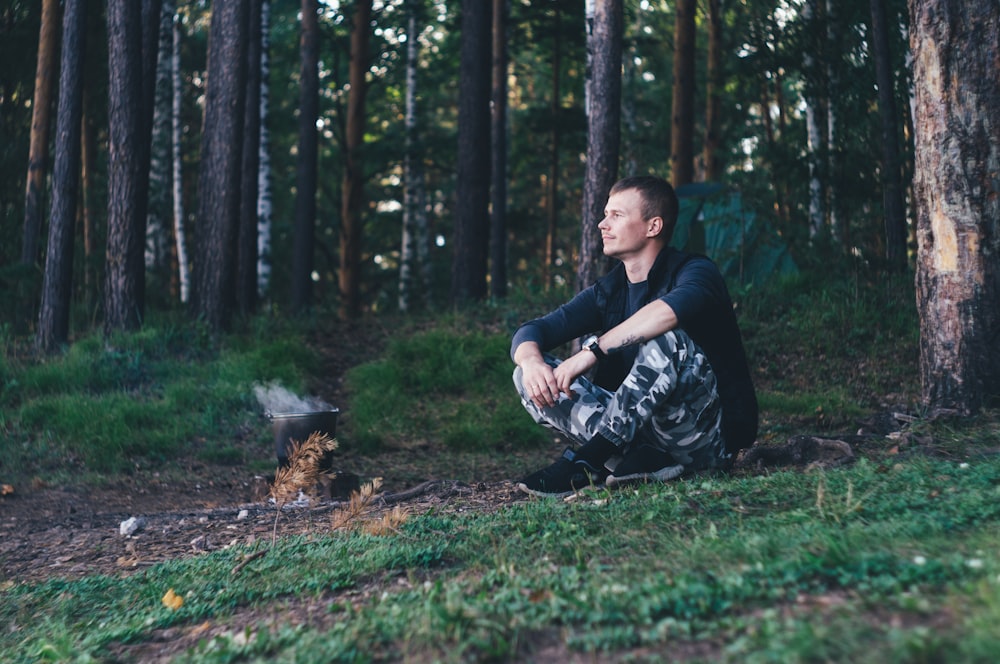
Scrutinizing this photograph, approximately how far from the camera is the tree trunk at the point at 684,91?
55.5 ft

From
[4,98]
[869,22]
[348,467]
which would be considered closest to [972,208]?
[348,467]

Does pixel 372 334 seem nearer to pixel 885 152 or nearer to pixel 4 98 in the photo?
pixel 885 152

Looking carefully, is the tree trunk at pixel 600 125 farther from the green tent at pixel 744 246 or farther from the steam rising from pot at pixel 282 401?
the steam rising from pot at pixel 282 401

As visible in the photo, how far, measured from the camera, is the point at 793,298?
37.3 ft

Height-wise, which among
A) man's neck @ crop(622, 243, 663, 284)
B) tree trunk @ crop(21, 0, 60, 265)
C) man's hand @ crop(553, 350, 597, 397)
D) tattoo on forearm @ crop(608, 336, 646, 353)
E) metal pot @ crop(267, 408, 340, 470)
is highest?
tree trunk @ crop(21, 0, 60, 265)

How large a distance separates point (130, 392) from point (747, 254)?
8.11 metres

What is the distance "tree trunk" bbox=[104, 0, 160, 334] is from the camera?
1102cm

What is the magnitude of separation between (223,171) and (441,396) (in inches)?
184

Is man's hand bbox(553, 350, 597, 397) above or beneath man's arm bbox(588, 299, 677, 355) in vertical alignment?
beneath

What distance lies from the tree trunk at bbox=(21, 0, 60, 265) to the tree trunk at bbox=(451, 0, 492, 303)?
6.24 m

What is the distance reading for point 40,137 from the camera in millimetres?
12781

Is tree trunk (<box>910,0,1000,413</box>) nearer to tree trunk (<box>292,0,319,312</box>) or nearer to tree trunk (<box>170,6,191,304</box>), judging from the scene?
tree trunk (<box>292,0,319,312</box>)

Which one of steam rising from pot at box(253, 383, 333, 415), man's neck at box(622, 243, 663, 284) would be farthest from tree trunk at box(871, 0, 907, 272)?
steam rising from pot at box(253, 383, 333, 415)

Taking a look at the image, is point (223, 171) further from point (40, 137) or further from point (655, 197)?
point (655, 197)
